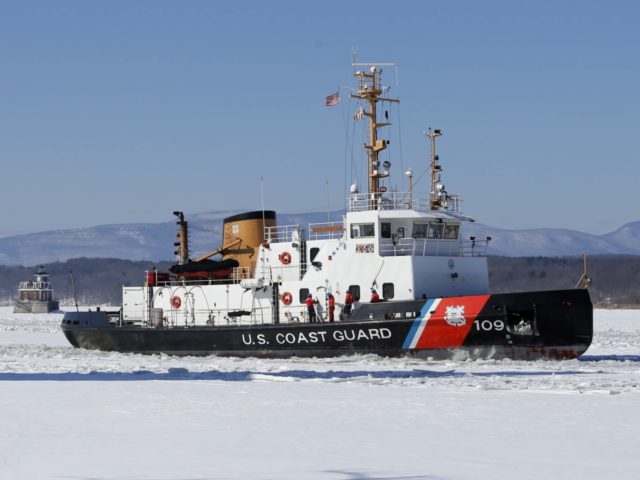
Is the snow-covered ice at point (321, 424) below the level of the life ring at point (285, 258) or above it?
below

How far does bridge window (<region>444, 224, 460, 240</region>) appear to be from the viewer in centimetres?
2872

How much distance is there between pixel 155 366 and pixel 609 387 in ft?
38.1

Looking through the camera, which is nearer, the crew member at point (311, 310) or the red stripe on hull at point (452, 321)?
the red stripe on hull at point (452, 321)

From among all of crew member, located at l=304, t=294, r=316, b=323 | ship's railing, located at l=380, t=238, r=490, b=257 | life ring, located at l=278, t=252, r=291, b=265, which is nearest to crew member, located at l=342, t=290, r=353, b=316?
crew member, located at l=304, t=294, r=316, b=323

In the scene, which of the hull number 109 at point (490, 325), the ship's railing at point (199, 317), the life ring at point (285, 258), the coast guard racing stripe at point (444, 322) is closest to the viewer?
the hull number 109 at point (490, 325)

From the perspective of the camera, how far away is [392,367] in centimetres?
2395

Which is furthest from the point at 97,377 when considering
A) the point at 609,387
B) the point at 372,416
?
the point at 609,387

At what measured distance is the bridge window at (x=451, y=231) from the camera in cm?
2872

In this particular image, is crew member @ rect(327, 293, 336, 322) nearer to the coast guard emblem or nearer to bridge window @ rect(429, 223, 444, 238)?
bridge window @ rect(429, 223, 444, 238)

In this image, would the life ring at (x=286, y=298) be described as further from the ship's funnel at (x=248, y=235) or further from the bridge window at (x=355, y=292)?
the ship's funnel at (x=248, y=235)

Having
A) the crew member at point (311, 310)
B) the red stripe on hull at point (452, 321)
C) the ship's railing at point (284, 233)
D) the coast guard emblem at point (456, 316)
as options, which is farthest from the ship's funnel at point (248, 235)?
the coast guard emblem at point (456, 316)

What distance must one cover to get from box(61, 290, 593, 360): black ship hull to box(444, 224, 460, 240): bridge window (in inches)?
135

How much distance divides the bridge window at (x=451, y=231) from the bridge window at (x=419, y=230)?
0.75 m

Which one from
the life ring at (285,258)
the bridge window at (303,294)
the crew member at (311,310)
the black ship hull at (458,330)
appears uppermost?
the life ring at (285,258)
